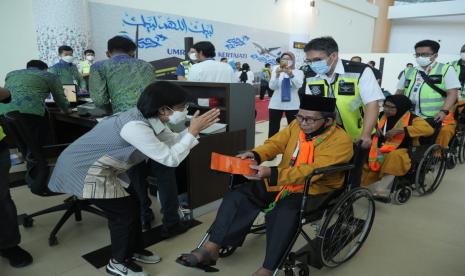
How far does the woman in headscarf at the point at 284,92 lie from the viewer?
3436mm

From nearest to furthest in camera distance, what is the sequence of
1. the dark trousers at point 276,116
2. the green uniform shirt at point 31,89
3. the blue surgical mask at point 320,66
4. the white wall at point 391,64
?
the blue surgical mask at point 320,66, the green uniform shirt at point 31,89, the dark trousers at point 276,116, the white wall at point 391,64

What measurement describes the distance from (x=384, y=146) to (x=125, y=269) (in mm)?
2199

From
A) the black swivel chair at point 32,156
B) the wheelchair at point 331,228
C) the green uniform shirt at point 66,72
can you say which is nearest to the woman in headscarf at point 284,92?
the wheelchair at point 331,228

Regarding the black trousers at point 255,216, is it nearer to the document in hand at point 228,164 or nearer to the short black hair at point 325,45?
the document in hand at point 228,164

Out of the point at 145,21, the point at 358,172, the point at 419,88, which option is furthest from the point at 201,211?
the point at 145,21

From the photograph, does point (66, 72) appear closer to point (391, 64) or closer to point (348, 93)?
point (348, 93)

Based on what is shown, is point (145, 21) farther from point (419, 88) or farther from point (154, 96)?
point (154, 96)

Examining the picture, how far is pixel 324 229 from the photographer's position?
1539 millimetres

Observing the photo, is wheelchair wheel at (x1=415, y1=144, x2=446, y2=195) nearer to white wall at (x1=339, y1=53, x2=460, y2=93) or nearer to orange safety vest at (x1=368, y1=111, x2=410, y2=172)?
orange safety vest at (x1=368, y1=111, x2=410, y2=172)

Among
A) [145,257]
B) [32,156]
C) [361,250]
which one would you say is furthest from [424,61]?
[32,156]

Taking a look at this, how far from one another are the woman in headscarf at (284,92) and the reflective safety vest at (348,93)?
4.07 ft

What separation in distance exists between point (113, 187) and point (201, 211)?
3.40 ft

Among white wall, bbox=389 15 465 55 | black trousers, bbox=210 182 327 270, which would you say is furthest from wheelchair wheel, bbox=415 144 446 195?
white wall, bbox=389 15 465 55

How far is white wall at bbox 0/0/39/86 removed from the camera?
4.75m
